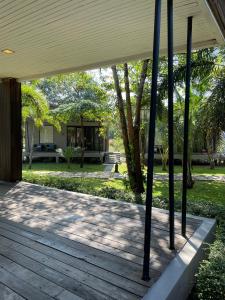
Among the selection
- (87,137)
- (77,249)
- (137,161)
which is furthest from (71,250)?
(87,137)

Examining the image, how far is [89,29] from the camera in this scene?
3.86m

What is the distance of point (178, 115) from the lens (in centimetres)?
1207

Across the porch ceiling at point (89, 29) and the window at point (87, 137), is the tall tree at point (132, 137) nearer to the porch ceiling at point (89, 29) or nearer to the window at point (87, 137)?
the porch ceiling at point (89, 29)

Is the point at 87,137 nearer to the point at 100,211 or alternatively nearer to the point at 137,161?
the point at 137,161

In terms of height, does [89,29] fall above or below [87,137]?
above

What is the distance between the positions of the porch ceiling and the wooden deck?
2571 mm

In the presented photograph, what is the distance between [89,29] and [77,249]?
9.04 ft

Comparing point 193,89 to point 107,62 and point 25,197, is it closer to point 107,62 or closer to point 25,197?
point 107,62

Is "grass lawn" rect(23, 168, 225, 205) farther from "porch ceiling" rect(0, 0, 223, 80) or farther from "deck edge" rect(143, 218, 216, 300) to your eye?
"porch ceiling" rect(0, 0, 223, 80)

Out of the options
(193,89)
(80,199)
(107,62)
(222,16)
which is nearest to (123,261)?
(80,199)

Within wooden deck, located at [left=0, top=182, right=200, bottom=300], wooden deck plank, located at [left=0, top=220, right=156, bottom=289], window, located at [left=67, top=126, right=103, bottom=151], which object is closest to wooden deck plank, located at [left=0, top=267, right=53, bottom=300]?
wooden deck, located at [left=0, top=182, right=200, bottom=300]

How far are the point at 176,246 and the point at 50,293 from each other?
4.98 feet

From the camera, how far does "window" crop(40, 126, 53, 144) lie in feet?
68.7

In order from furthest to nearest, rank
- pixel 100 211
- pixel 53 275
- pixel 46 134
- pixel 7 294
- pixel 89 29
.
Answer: pixel 46 134
pixel 100 211
pixel 89 29
pixel 53 275
pixel 7 294
